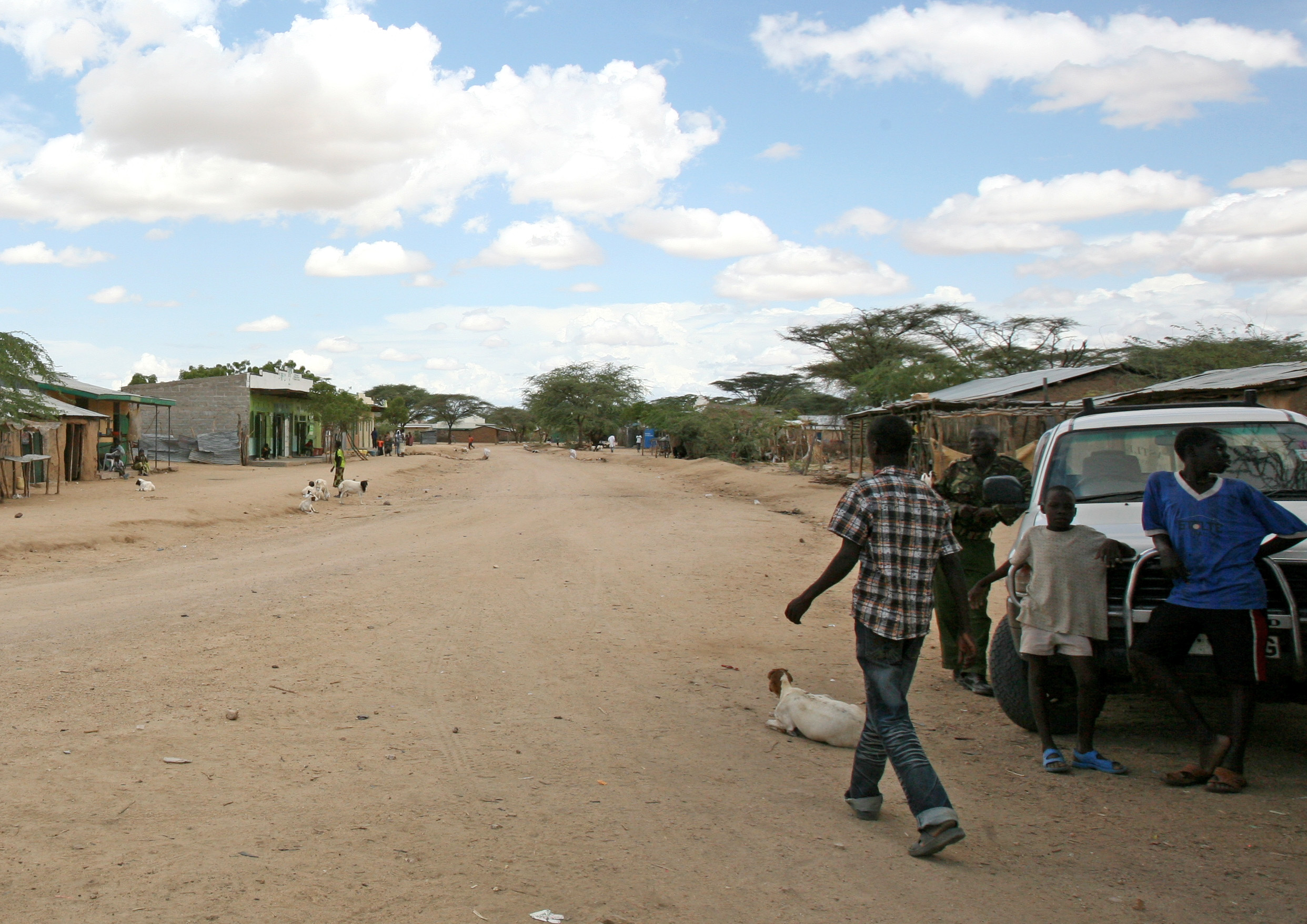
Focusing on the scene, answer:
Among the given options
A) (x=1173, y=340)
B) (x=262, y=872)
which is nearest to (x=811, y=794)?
(x=262, y=872)

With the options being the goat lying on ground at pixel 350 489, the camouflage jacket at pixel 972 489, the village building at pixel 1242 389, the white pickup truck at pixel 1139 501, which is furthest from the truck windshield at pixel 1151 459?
the goat lying on ground at pixel 350 489

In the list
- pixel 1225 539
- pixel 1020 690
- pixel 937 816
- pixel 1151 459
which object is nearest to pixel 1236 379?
pixel 1151 459

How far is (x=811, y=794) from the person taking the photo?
464cm

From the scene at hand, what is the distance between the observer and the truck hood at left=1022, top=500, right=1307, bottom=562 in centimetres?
508

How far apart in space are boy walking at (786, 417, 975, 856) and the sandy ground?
1.53 ft

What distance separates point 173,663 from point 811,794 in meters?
4.60

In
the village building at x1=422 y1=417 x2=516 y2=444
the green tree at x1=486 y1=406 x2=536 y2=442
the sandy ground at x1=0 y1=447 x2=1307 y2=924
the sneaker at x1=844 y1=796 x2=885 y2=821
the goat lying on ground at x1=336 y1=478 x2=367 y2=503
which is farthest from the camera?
the green tree at x1=486 y1=406 x2=536 y2=442

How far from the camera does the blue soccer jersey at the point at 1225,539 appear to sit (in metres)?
4.47

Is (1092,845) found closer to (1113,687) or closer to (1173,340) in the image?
(1113,687)

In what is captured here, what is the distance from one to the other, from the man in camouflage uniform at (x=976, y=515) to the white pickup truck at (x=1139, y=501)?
257 mm

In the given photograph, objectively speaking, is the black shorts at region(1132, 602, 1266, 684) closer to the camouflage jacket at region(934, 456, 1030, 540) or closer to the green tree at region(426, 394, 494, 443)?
the camouflage jacket at region(934, 456, 1030, 540)

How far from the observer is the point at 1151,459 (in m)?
6.10

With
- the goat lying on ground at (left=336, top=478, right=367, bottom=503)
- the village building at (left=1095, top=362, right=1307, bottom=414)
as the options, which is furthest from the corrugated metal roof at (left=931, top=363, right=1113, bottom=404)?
the goat lying on ground at (left=336, top=478, right=367, bottom=503)

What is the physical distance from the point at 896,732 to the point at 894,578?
0.63m
